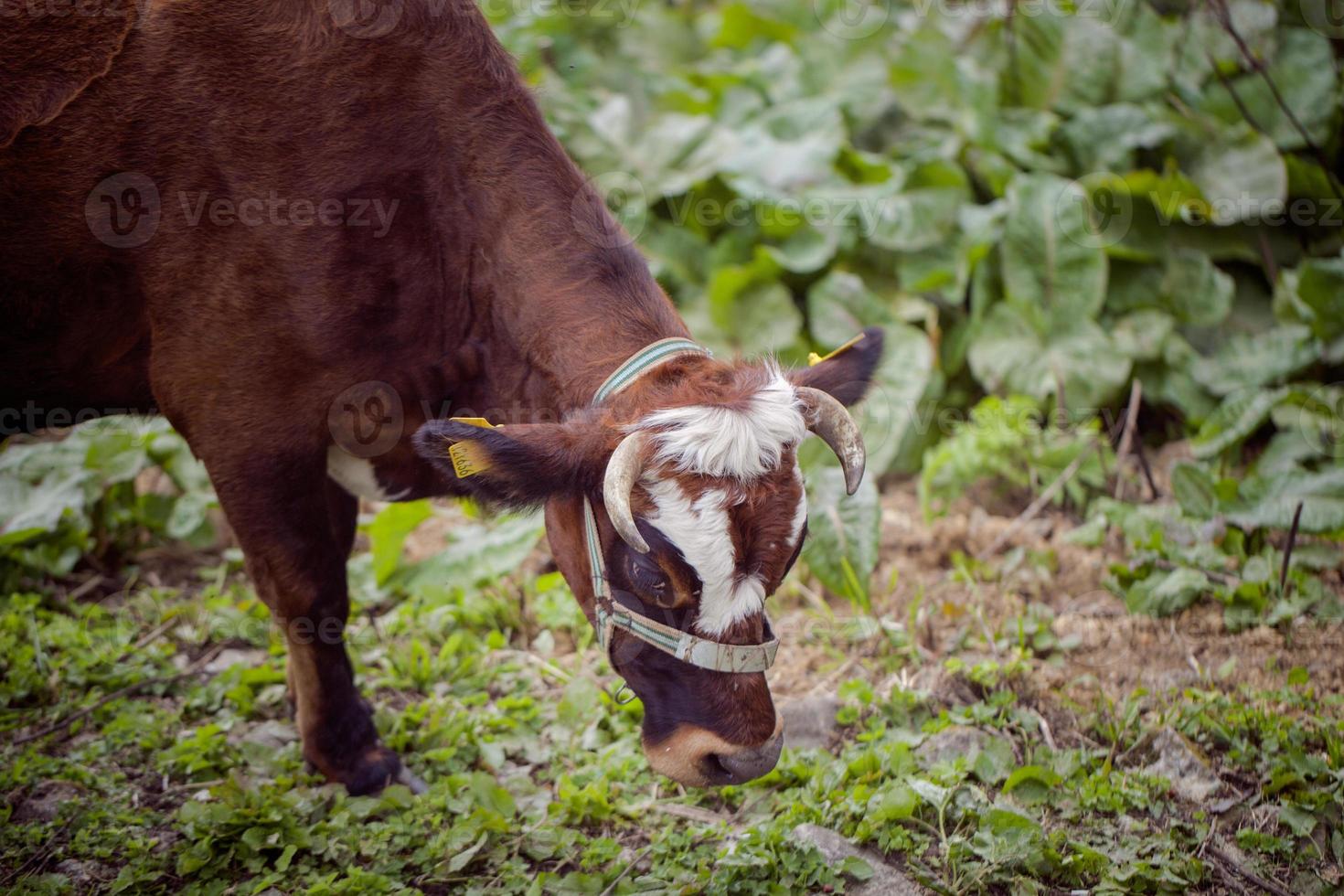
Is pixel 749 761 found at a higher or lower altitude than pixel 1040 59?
lower

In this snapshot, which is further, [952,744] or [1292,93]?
[1292,93]

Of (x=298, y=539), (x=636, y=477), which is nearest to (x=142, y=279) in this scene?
(x=298, y=539)

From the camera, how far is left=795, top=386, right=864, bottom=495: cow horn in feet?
9.75

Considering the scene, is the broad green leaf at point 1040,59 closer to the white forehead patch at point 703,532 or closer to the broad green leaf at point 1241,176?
the broad green leaf at point 1241,176

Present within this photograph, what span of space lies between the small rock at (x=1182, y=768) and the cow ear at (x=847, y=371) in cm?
158

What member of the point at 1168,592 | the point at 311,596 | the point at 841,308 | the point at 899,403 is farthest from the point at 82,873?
the point at 841,308

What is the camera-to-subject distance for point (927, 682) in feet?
12.8

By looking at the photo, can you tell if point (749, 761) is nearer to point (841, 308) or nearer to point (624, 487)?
point (624, 487)

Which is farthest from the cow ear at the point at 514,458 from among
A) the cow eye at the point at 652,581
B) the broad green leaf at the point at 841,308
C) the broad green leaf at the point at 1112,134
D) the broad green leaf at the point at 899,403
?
the broad green leaf at the point at 1112,134

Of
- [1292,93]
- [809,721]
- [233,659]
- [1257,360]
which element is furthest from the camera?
[1292,93]

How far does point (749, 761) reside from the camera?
114 inches

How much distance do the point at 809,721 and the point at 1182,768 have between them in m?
1.22

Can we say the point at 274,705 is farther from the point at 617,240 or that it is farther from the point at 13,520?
the point at 617,240

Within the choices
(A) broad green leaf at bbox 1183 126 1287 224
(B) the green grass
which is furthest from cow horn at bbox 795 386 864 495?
(A) broad green leaf at bbox 1183 126 1287 224
